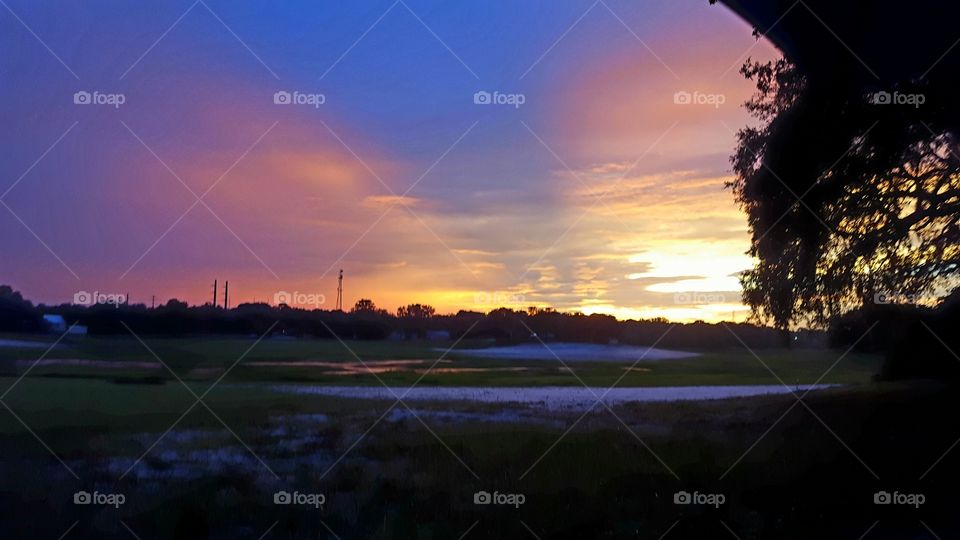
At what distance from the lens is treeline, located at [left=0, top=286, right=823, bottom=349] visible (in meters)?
10.8

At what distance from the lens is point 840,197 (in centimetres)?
1319

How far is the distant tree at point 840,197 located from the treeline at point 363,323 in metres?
2.14

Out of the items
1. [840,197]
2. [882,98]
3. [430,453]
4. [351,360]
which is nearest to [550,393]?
[430,453]

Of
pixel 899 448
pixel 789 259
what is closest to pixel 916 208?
pixel 789 259

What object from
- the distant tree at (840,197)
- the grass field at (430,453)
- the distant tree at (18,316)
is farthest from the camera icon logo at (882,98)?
the distant tree at (18,316)

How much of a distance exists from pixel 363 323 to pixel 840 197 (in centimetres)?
→ 710

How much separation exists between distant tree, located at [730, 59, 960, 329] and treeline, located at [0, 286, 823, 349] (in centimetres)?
214

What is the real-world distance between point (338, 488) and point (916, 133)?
9.31 meters

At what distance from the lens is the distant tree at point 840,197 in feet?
42.2

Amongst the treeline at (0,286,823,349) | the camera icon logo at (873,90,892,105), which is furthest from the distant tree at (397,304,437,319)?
the camera icon logo at (873,90,892,105)

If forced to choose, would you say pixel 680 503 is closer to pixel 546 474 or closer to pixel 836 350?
pixel 546 474

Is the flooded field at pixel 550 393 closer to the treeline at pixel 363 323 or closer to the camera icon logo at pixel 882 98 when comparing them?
the treeline at pixel 363 323

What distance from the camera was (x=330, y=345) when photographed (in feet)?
36.3

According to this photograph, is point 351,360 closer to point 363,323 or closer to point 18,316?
point 363,323
